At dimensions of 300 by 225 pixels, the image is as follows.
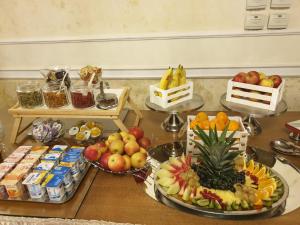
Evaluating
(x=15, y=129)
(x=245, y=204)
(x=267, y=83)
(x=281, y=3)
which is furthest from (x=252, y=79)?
(x=15, y=129)

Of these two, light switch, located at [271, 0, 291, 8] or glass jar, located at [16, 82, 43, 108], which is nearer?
glass jar, located at [16, 82, 43, 108]

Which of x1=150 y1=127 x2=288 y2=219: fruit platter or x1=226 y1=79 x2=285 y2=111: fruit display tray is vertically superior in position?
x1=226 y1=79 x2=285 y2=111: fruit display tray

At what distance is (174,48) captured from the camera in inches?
57.7

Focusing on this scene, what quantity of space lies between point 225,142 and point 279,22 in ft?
2.70

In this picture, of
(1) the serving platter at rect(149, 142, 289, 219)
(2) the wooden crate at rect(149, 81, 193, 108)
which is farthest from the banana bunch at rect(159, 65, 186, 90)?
(1) the serving platter at rect(149, 142, 289, 219)

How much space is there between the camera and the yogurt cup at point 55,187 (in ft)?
2.77

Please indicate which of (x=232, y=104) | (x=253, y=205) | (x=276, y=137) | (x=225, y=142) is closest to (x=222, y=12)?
(x=232, y=104)

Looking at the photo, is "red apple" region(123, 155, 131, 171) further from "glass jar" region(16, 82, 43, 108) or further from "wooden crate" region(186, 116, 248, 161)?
"glass jar" region(16, 82, 43, 108)

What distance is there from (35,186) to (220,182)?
57 centimetres

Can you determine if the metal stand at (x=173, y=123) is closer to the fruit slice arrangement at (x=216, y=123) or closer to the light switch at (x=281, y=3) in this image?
the fruit slice arrangement at (x=216, y=123)

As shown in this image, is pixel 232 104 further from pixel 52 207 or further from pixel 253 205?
pixel 52 207

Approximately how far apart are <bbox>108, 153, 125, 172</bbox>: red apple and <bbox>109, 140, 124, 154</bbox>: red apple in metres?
0.04

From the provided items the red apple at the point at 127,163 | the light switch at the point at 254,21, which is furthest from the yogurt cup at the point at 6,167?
the light switch at the point at 254,21

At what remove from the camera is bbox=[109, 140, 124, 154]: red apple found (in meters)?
0.98
